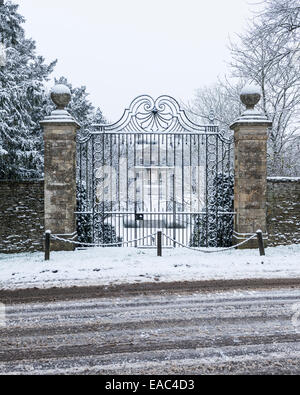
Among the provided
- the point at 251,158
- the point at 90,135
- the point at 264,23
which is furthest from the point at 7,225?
the point at 264,23

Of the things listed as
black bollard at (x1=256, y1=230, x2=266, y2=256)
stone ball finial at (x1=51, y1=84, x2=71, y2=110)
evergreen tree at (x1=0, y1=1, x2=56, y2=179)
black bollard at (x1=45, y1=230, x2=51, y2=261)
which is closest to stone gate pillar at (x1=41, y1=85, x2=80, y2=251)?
stone ball finial at (x1=51, y1=84, x2=71, y2=110)

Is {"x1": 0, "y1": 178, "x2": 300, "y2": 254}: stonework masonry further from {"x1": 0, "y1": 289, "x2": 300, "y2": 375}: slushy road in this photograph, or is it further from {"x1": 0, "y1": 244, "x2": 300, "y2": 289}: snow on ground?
{"x1": 0, "y1": 289, "x2": 300, "y2": 375}: slushy road

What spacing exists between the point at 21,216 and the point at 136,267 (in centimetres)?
418

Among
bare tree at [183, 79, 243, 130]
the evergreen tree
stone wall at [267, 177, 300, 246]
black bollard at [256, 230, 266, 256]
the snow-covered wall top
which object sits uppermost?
bare tree at [183, 79, 243, 130]

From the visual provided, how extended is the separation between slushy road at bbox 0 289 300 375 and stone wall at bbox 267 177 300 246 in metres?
4.34

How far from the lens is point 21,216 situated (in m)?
9.20

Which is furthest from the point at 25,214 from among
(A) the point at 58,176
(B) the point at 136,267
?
(B) the point at 136,267

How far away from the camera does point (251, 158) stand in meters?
8.69

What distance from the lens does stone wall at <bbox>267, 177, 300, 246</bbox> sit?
30.7 feet

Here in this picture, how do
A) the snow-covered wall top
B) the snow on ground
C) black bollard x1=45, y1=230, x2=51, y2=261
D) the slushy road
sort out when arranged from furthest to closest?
the snow-covered wall top
black bollard x1=45, y1=230, x2=51, y2=261
the snow on ground
the slushy road

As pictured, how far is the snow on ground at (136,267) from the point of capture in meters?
6.18

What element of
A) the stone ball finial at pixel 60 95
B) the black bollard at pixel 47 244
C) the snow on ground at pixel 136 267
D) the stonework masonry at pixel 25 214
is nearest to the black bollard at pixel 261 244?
the snow on ground at pixel 136 267

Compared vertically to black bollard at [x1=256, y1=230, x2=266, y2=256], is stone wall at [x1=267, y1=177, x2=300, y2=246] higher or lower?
higher
